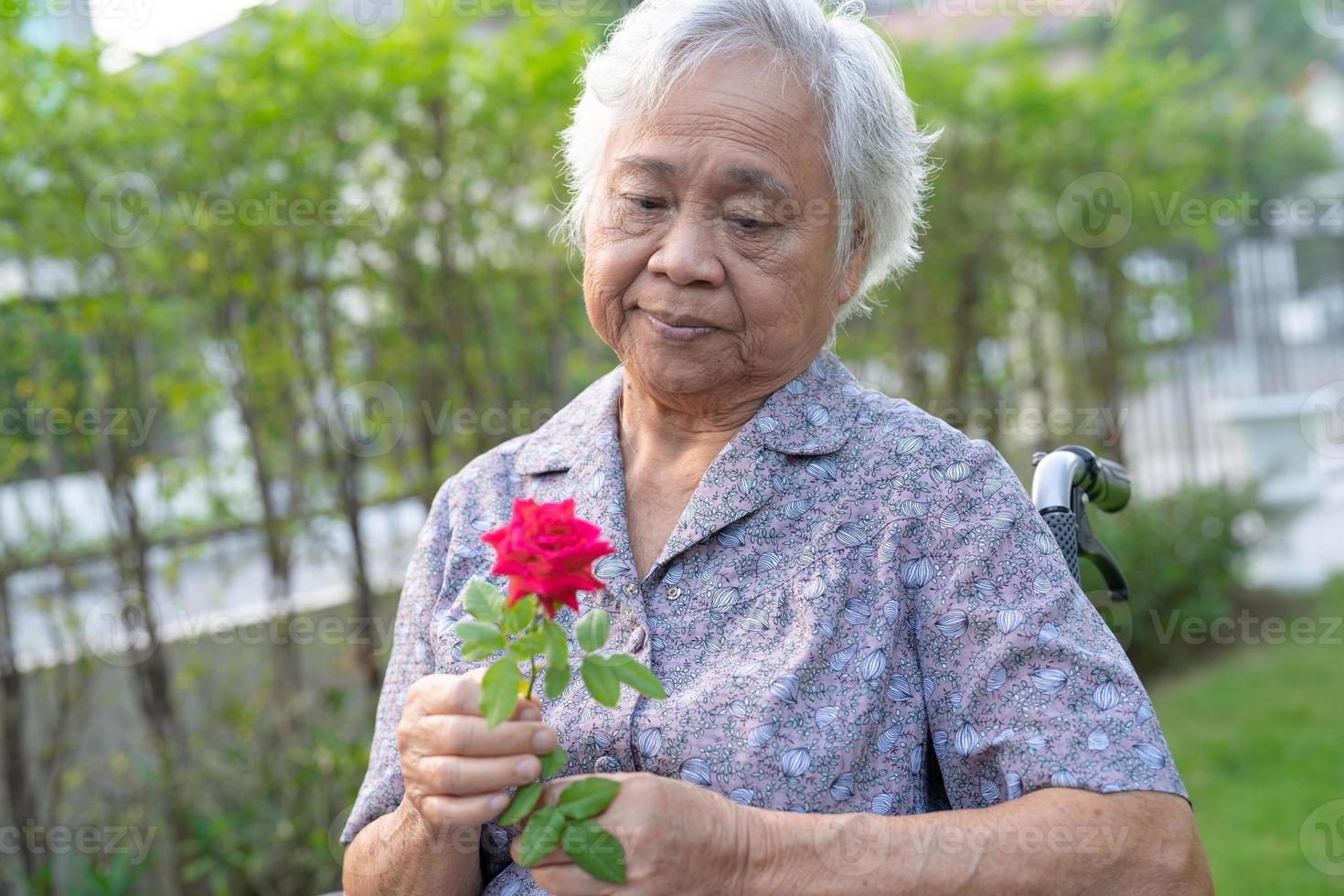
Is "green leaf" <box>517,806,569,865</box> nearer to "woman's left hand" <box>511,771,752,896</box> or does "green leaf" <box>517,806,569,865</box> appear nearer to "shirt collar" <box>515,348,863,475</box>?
"woman's left hand" <box>511,771,752,896</box>

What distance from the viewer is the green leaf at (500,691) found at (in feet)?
4.87

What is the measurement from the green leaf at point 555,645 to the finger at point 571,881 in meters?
0.31

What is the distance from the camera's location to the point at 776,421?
201 centimetres

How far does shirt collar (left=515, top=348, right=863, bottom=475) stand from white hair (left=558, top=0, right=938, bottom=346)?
0.18m

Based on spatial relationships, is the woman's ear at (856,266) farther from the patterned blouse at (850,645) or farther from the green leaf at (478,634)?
the green leaf at (478,634)

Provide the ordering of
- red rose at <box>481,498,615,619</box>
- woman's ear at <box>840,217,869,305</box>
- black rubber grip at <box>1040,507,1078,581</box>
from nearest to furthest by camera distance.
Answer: red rose at <box>481,498,615,619</box> → woman's ear at <box>840,217,869,305</box> → black rubber grip at <box>1040,507,1078,581</box>

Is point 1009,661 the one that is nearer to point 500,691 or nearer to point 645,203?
point 500,691

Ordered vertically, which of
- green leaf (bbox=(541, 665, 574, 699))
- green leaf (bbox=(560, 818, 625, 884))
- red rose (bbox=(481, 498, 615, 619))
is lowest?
green leaf (bbox=(560, 818, 625, 884))

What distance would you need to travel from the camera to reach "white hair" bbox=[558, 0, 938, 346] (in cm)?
192

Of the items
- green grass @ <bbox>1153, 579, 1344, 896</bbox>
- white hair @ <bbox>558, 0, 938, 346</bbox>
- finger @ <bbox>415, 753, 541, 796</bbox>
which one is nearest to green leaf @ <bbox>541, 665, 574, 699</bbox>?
finger @ <bbox>415, 753, 541, 796</bbox>

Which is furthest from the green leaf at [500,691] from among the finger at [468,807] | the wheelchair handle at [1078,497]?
the wheelchair handle at [1078,497]

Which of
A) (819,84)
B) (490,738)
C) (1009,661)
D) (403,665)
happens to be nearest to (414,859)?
(403,665)

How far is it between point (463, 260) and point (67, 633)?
1.95 metres

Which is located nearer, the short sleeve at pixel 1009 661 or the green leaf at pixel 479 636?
the green leaf at pixel 479 636
